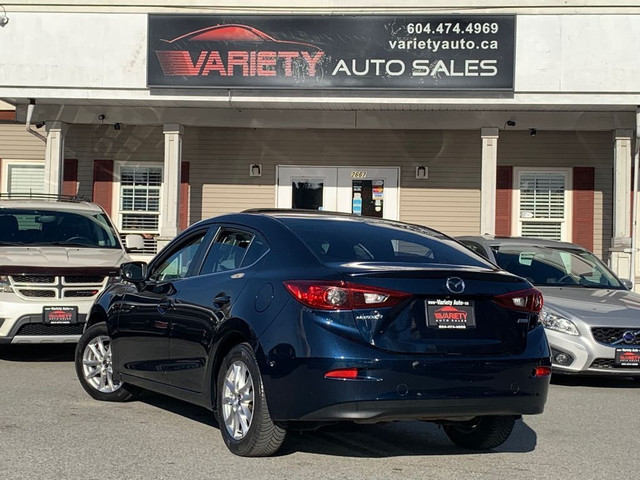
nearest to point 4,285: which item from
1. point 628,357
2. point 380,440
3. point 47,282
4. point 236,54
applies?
point 47,282

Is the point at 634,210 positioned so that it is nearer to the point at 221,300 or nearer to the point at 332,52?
the point at 332,52

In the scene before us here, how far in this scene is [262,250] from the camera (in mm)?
6258

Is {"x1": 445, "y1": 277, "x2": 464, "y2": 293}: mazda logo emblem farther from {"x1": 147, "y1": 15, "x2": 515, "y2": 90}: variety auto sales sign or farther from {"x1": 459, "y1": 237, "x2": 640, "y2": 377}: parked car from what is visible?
{"x1": 147, "y1": 15, "x2": 515, "y2": 90}: variety auto sales sign

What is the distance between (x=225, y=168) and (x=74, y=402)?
37.8ft

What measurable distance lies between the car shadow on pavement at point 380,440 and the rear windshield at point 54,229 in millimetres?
4687

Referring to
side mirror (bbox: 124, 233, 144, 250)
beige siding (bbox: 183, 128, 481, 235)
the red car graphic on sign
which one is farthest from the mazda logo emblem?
beige siding (bbox: 183, 128, 481, 235)

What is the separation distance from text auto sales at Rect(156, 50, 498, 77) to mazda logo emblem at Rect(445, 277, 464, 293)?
428 inches

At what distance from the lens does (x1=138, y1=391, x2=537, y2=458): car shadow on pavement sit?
250 inches

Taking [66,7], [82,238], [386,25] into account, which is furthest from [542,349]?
[66,7]

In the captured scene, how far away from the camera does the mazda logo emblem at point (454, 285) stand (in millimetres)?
5688

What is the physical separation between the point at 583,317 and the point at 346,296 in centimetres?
499

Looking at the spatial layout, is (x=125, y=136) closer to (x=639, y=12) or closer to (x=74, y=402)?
(x=639, y=12)

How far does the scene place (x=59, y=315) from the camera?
32.9 feet

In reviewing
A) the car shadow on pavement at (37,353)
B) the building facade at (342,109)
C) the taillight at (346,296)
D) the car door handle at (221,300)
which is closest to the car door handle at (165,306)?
the car door handle at (221,300)
